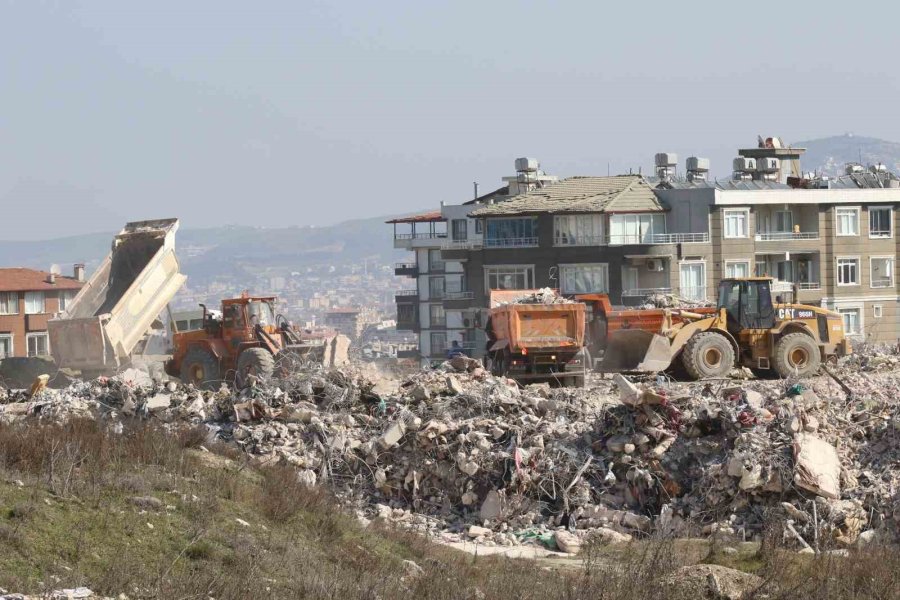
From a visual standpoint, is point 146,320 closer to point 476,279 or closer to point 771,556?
point 771,556

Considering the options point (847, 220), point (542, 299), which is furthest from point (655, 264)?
point (542, 299)

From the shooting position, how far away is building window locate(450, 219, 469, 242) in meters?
68.4

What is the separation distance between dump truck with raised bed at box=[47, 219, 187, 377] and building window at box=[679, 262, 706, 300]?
85.3 feet

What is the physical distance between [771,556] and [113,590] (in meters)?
6.51

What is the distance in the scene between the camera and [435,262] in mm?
76625

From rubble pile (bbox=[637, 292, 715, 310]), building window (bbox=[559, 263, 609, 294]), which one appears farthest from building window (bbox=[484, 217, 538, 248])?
rubble pile (bbox=[637, 292, 715, 310])

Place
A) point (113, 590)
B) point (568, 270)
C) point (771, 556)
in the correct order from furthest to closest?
point (568, 270) → point (771, 556) → point (113, 590)

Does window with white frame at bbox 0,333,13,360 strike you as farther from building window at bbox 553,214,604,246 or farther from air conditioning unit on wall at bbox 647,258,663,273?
air conditioning unit on wall at bbox 647,258,663,273

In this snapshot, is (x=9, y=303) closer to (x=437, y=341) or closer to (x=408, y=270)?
(x=437, y=341)

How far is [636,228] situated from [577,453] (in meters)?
35.5

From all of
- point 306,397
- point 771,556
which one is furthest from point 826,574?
point 306,397

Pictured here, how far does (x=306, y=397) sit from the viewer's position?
21.8m

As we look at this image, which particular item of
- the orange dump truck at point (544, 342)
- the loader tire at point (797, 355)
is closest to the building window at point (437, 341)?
the loader tire at point (797, 355)

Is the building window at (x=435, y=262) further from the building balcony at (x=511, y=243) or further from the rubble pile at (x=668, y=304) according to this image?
the rubble pile at (x=668, y=304)
